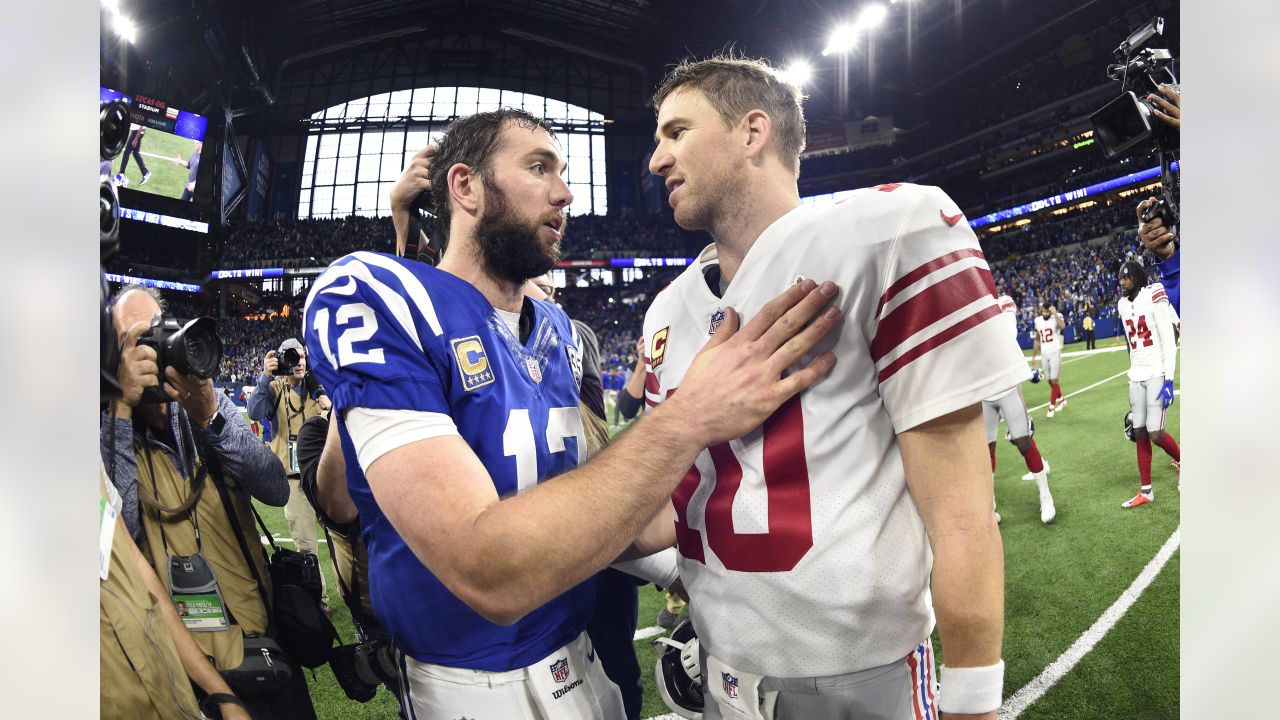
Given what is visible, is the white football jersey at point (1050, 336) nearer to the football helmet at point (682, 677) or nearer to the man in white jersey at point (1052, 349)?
the man in white jersey at point (1052, 349)

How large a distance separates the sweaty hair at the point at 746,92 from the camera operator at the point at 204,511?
1.23 metres

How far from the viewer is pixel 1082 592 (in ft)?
12.0

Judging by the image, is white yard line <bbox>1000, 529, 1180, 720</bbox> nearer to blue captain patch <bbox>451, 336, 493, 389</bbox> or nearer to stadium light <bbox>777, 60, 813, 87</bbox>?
blue captain patch <bbox>451, 336, 493, 389</bbox>

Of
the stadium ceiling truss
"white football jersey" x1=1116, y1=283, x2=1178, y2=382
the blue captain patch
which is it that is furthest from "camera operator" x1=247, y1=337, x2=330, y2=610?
"white football jersey" x1=1116, y1=283, x2=1178, y2=382

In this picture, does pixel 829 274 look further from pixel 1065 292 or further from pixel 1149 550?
pixel 1065 292

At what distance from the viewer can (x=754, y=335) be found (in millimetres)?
823

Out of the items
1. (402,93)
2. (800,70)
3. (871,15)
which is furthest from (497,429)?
(871,15)

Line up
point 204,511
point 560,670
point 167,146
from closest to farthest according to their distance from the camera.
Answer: point 560,670
point 204,511
point 167,146

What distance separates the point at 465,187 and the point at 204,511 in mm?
1068

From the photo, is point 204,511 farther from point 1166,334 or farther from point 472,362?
point 1166,334

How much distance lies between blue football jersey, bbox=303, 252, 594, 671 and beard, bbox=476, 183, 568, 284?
0.10 meters

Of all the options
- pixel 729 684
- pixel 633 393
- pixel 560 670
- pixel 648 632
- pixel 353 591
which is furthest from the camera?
pixel 633 393
